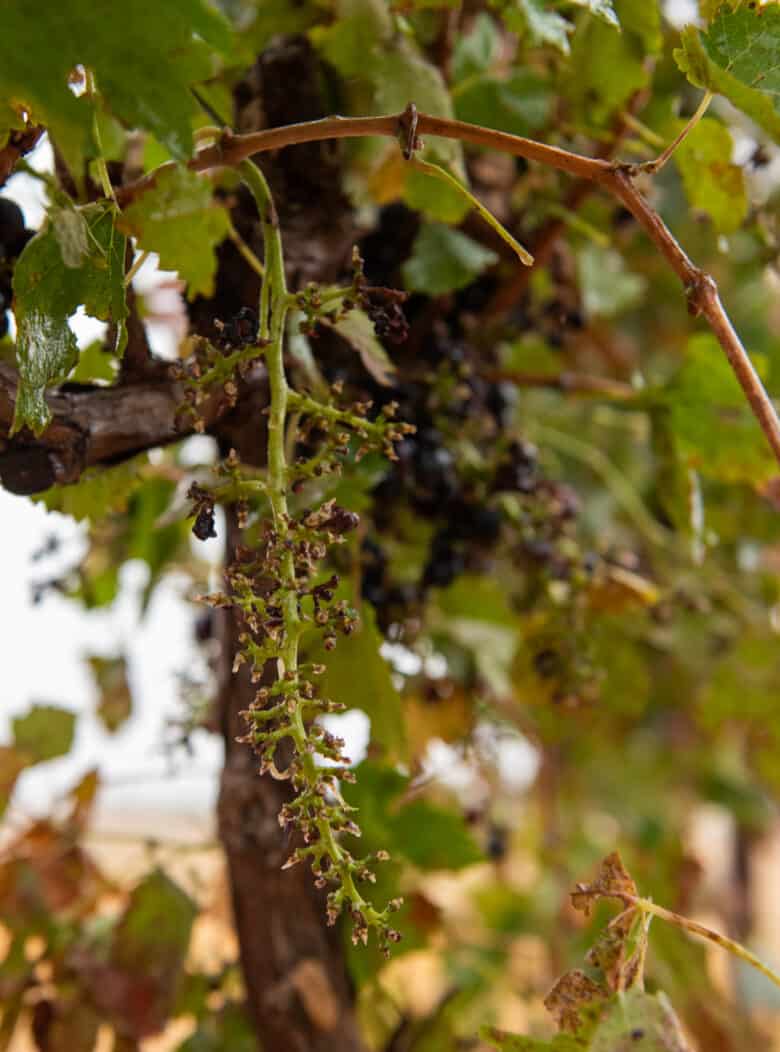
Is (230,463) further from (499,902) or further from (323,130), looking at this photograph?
(499,902)

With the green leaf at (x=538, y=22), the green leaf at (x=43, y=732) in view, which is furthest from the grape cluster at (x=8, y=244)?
the green leaf at (x=43, y=732)

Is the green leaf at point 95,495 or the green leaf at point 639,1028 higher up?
the green leaf at point 95,495

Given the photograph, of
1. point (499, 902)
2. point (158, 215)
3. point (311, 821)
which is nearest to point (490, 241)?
point (158, 215)

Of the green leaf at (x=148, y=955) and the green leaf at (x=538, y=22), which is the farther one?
the green leaf at (x=148, y=955)

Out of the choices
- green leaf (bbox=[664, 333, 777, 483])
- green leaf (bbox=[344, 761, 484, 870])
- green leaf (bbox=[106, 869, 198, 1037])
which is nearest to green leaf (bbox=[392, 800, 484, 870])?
green leaf (bbox=[344, 761, 484, 870])

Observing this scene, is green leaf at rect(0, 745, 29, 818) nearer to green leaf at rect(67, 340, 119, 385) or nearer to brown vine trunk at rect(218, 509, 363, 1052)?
brown vine trunk at rect(218, 509, 363, 1052)

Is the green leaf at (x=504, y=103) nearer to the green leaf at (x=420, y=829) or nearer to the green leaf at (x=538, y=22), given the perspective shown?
the green leaf at (x=538, y=22)

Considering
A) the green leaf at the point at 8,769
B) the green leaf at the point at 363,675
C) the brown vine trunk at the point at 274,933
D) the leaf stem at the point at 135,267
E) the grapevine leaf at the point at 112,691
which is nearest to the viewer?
the leaf stem at the point at 135,267
